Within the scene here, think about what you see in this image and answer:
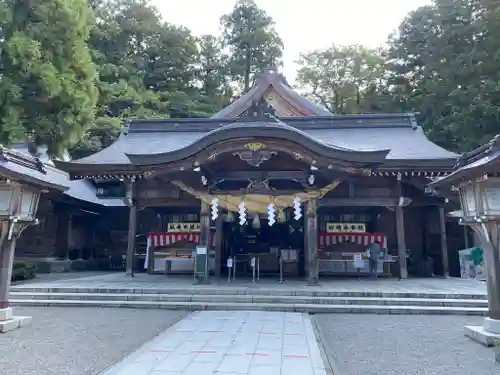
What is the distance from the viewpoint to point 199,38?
106ft

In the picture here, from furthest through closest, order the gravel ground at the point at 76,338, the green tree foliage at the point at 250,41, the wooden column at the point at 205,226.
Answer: the green tree foliage at the point at 250,41 → the wooden column at the point at 205,226 → the gravel ground at the point at 76,338

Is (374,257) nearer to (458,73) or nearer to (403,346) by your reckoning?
(403,346)

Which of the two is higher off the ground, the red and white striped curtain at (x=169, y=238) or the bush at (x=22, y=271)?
the red and white striped curtain at (x=169, y=238)

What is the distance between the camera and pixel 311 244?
977 cm

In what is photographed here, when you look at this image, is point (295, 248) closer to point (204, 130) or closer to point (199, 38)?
point (204, 130)

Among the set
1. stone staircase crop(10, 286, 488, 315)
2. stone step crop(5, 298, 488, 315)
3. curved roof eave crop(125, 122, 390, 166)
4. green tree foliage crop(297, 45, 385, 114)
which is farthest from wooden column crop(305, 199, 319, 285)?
green tree foliage crop(297, 45, 385, 114)

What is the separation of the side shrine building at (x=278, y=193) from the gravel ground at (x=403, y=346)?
2.98 m

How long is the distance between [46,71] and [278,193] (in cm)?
788

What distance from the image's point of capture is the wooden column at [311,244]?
31.6 feet

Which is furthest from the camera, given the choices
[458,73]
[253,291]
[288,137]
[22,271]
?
[458,73]

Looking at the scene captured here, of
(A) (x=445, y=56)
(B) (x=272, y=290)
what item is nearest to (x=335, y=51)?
(A) (x=445, y=56)

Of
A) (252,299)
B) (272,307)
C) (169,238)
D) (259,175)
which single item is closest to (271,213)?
(259,175)

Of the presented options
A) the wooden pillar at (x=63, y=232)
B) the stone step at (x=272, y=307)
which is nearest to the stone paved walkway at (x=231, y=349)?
the stone step at (x=272, y=307)

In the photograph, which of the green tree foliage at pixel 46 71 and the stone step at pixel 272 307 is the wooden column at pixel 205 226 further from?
the green tree foliage at pixel 46 71
